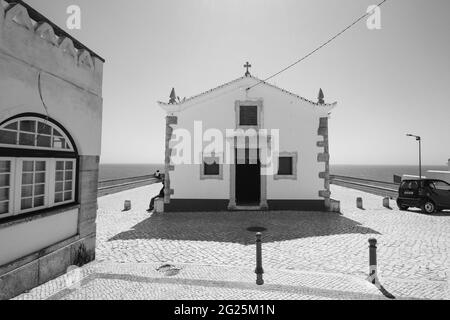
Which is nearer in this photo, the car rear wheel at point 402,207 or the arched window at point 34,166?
the arched window at point 34,166

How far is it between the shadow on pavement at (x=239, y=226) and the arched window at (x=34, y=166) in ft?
11.6

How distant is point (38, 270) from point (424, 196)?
16.0m

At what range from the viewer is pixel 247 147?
13078 mm

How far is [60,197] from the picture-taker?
5.90 meters

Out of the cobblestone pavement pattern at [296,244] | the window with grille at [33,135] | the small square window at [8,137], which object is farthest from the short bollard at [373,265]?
the small square window at [8,137]

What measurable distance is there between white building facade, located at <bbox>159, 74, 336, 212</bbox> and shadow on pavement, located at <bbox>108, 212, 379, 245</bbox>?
2.98 feet

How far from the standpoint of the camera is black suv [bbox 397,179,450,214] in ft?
40.7

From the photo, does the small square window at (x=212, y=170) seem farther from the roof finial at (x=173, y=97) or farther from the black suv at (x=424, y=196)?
the black suv at (x=424, y=196)

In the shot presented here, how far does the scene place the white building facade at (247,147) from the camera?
13086 mm

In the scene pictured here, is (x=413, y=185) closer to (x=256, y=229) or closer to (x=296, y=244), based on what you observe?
(x=296, y=244)

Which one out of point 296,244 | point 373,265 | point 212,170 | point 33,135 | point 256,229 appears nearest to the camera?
point 33,135

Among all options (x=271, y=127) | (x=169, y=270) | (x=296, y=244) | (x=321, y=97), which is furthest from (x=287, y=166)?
(x=169, y=270)
